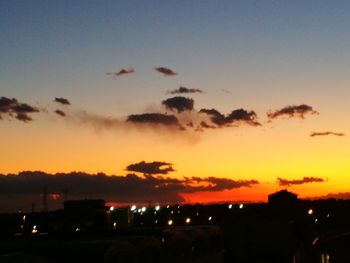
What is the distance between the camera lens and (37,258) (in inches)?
821

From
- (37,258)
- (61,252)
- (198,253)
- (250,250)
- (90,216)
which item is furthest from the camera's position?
(90,216)

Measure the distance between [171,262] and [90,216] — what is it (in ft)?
119

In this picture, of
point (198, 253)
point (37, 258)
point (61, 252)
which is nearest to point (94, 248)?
point (61, 252)

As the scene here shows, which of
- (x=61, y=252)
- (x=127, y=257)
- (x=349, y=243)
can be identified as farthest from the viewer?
(x=349, y=243)

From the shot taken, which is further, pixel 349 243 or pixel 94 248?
pixel 349 243

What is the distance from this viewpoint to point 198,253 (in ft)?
148

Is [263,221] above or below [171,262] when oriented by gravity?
above

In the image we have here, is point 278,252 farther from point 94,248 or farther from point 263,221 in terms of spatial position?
point 94,248

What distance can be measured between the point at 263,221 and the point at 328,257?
191 inches

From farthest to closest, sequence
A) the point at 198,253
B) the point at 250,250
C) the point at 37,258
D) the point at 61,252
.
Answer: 1. the point at 198,253
2. the point at 250,250
3. the point at 61,252
4. the point at 37,258

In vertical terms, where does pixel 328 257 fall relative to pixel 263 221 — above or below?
below

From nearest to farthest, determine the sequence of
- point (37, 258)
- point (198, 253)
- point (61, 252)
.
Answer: point (37, 258) → point (61, 252) → point (198, 253)

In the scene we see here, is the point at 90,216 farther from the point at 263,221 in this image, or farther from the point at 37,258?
the point at 37,258

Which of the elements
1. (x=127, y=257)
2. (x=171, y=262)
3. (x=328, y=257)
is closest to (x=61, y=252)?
(x=127, y=257)
